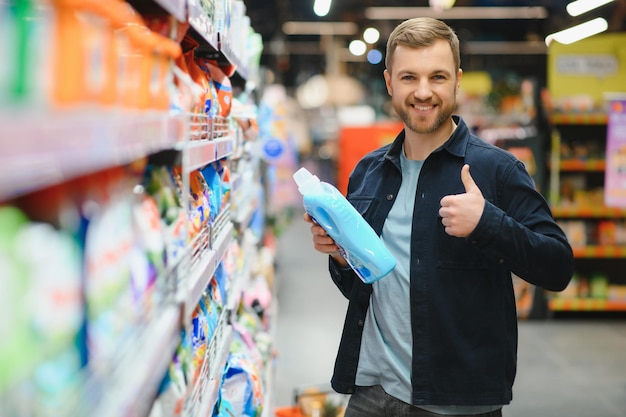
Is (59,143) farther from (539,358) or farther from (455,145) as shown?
(539,358)

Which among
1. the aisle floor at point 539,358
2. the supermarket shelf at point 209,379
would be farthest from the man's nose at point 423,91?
the aisle floor at point 539,358

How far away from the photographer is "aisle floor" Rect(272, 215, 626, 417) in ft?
14.6

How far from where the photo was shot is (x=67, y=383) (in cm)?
81

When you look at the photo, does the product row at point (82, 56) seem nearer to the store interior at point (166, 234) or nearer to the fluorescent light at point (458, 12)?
the store interior at point (166, 234)

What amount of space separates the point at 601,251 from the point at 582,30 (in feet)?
27.0

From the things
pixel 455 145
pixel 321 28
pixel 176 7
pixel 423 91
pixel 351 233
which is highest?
pixel 321 28

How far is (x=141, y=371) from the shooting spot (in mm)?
1055

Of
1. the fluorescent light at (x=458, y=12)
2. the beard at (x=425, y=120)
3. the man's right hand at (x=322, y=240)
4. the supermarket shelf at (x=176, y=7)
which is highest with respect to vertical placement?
the fluorescent light at (x=458, y=12)

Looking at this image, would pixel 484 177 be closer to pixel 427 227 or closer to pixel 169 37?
pixel 427 227

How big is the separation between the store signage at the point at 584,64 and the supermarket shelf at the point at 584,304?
2388 mm

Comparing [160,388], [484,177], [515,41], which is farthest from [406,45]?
[515,41]

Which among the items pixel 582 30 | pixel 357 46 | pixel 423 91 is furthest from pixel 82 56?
pixel 357 46

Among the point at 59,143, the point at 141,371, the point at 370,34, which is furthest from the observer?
the point at 370,34

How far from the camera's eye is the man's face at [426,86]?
6.48ft
